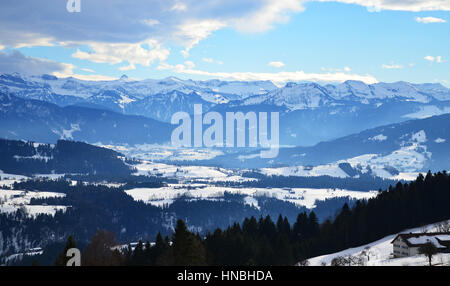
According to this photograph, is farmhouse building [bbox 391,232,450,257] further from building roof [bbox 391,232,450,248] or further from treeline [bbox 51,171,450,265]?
treeline [bbox 51,171,450,265]

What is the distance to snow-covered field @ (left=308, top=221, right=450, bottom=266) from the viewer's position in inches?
3450

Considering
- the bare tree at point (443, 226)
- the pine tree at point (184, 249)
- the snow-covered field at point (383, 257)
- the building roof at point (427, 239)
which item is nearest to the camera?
the pine tree at point (184, 249)

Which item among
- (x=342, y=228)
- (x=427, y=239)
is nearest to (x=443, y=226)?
(x=342, y=228)

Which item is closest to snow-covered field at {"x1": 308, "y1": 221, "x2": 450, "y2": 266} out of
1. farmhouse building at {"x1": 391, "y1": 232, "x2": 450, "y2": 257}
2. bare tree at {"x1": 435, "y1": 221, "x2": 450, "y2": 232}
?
bare tree at {"x1": 435, "y1": 221, "x2": 450, "y2": 232}

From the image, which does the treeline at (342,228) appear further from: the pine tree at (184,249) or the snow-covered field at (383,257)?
the pine tree at (184,249)

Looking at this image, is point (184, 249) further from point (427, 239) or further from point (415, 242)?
point (427, 239)

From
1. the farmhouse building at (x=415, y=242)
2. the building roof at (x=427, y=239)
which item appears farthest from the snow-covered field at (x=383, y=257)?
the building roof at (x=427, y=239)

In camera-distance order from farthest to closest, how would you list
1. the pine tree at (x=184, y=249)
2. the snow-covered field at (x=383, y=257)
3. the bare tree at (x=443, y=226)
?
the bare tree at (x=443, y=226), the snow-covered field at (x=383, y=257), the pine tree at (x=184, y=249)

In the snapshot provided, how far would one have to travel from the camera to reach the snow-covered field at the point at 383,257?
3450 inches

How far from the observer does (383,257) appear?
10769cm
